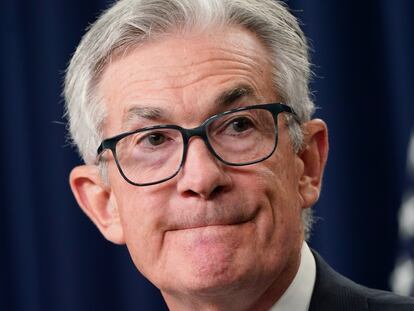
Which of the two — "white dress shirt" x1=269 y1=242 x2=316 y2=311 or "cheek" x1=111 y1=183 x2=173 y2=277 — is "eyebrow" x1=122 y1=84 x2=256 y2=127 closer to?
"cheek" x1=111 y1=183 x2=173 y2=277

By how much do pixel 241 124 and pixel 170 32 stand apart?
0.27m

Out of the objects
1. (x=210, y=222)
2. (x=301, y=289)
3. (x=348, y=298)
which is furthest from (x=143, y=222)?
(x=348, y=298)

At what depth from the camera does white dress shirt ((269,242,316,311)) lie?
2023 mm

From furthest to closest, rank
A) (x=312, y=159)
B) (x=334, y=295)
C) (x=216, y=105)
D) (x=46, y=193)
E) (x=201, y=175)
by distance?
1. (x=46, y=193)
2. (x=312, y=159)
3. (x=334, y=295)
4. (x=216, y=105)
5. (x=201, y=175)

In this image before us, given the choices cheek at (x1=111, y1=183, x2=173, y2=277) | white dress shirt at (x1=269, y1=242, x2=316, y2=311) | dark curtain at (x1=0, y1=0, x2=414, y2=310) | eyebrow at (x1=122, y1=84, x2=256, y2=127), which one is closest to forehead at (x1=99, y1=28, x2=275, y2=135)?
eyebrow at (x1=122, y1=84, x2=256, y2=127)

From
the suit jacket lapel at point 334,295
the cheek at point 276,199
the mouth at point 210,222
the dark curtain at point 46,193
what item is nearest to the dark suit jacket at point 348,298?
the suit jacket lapel at point 334,295

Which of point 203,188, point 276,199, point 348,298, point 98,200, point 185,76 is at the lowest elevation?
point 348,298

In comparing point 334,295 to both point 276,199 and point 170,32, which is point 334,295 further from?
point 170,32

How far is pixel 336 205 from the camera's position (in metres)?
3.15

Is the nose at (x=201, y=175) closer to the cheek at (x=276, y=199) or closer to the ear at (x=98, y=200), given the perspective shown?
the cheek at (x=276, y=199)

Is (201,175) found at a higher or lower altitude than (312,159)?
higher

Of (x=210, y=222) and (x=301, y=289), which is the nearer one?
(x=210, y=222)

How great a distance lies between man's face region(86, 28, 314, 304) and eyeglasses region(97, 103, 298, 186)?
2 cm

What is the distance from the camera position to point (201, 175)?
1.81m
